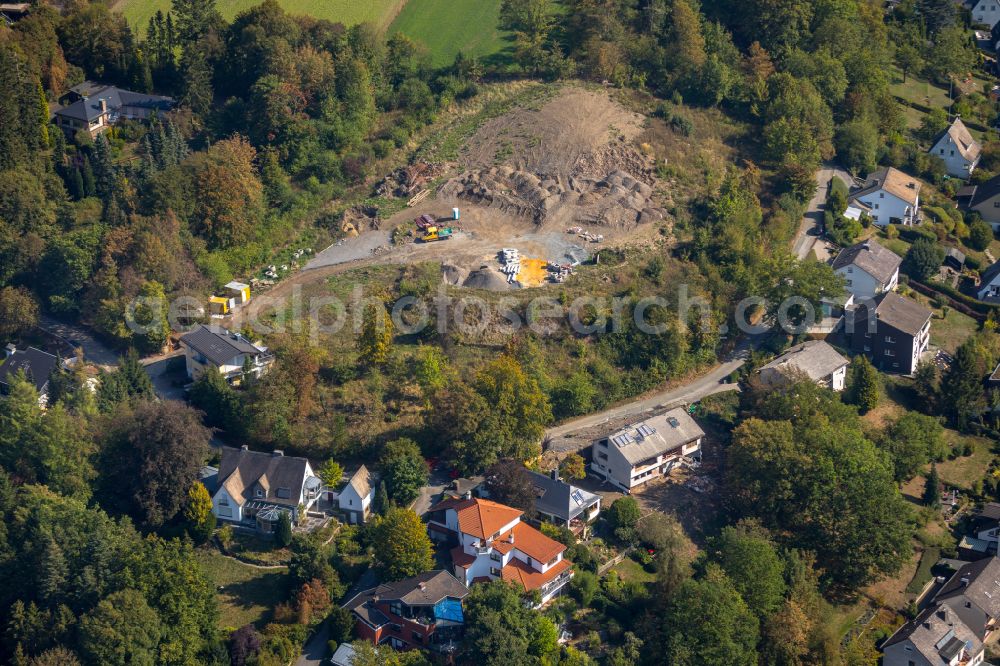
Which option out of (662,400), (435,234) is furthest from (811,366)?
(435,234)

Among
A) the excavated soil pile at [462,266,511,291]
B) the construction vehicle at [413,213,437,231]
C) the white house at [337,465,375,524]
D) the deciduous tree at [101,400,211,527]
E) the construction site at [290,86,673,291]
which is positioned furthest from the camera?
the construction vehicle at [413,213,437,231]

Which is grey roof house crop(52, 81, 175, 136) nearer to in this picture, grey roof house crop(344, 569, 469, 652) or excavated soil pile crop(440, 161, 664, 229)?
excavated soil pile crop(440, 161, 664, 229)

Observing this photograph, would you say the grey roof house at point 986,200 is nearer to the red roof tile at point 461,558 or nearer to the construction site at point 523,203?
the construction site at point 523,203

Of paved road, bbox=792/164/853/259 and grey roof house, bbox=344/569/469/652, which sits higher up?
paved road, bbox=792/164/853/259

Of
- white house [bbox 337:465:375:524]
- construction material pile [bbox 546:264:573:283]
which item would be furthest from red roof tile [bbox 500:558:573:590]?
construction material pile [bbox 546:264:573:283]

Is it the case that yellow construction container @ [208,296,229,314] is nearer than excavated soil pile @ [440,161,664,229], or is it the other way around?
yellow construction container @ [208,296,229,314]

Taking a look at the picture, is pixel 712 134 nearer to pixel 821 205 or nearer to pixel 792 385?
pixel 821 205

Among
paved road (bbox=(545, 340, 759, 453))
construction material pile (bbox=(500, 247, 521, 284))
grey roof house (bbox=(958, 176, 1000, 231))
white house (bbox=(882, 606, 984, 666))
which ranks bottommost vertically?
white house (bbox=(882, 606, 984, 666))
